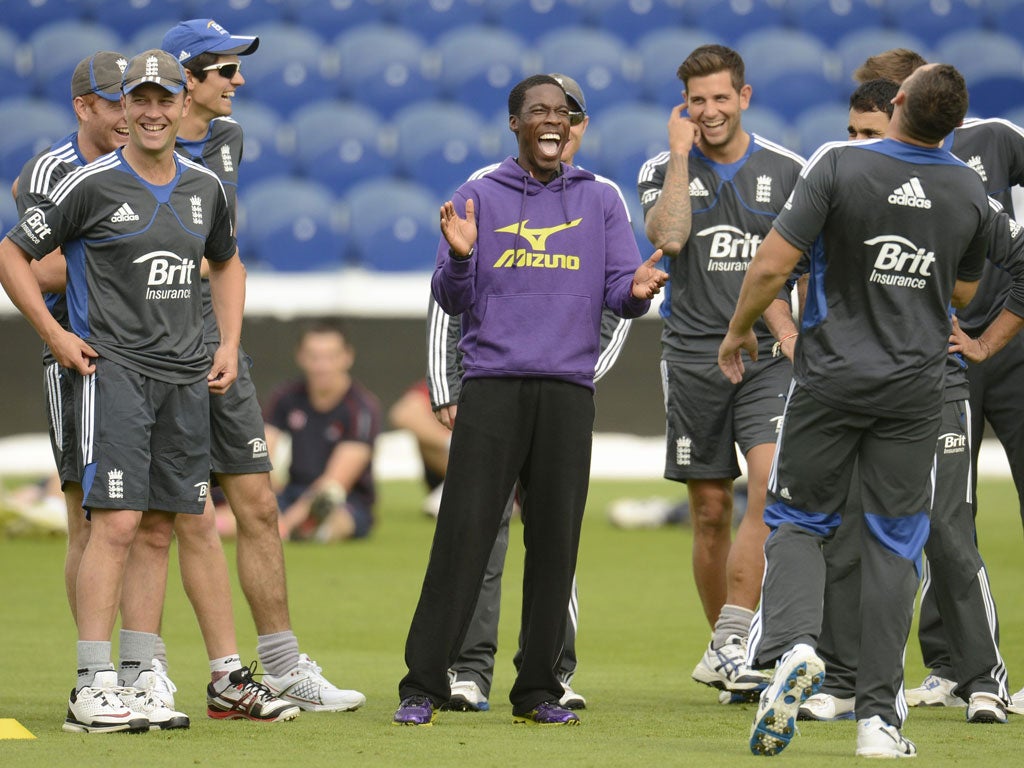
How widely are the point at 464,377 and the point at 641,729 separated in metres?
1.23

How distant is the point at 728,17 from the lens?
58.6 ft

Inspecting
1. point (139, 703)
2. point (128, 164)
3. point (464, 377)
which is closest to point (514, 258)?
point (464, 377)

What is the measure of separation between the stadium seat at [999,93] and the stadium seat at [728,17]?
255 centimetres

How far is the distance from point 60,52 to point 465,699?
1322 cm

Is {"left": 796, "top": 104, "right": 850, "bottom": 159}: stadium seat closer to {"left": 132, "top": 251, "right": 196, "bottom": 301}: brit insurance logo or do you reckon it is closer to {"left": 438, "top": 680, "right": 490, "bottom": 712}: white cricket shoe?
{"left": 438, "top": 680, "right": 490, "bottom": 712}: white cricket shoe

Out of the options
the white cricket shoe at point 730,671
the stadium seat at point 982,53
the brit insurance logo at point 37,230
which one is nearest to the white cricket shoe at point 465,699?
the white cricket shoe at point 730,671

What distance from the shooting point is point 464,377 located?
4.96 meters

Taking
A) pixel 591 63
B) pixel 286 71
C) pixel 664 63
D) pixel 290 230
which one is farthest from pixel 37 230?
pixel 664 63

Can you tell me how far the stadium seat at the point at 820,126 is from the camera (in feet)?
54.4

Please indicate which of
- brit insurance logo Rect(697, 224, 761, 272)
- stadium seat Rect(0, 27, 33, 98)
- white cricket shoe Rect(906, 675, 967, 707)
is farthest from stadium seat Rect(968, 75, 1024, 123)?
white cricket shoe Rect(906, 675, 967, 707)

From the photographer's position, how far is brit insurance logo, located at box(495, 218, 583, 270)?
487cm

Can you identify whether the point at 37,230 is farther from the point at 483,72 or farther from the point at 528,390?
the point at 483,72

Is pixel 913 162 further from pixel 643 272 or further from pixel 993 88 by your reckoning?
pixel 993 88

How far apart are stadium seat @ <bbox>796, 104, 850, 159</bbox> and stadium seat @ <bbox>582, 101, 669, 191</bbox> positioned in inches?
58.5
